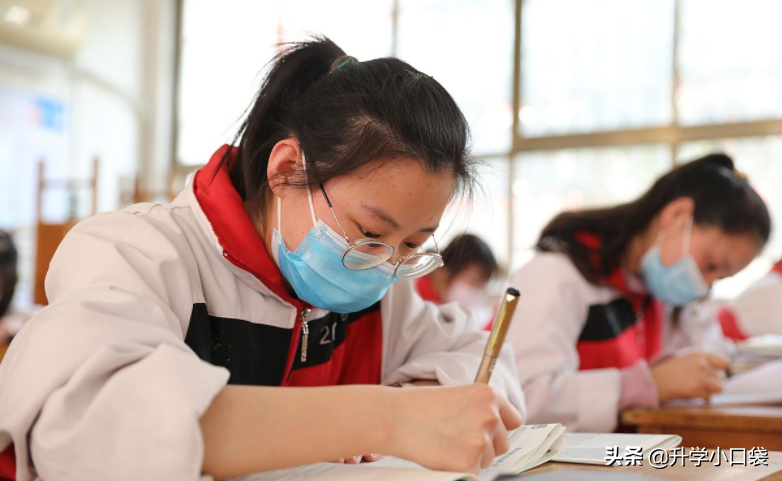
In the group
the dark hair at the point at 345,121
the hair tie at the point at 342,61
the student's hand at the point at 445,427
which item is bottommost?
the student's hand at the point at 445,427

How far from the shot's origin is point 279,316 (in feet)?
3.60

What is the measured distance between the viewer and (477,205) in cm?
123

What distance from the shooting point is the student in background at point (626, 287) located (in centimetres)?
168

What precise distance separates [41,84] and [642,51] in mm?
4907

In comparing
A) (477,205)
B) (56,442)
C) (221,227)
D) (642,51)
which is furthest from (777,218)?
(56,442)

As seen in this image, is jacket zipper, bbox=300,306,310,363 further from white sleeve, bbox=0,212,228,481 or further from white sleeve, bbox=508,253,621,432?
white sleeve, bbox=508,253,621,432

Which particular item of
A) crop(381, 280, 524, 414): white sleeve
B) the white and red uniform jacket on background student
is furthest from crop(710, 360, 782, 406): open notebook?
crop(381, 280, 524, 414): white sleeve

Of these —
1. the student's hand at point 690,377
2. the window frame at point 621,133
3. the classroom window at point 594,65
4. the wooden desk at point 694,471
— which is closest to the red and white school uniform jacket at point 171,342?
the wooden desk at point 694,471

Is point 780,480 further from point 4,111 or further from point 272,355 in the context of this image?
point 4,111

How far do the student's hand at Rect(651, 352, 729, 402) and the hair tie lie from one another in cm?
106

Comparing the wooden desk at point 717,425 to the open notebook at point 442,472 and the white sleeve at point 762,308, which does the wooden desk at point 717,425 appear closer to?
the open notebook at point 442,472

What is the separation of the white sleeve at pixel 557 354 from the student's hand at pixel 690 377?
127 mm

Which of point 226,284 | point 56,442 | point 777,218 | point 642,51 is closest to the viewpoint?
point 56,442

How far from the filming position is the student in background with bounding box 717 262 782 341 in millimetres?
2822
